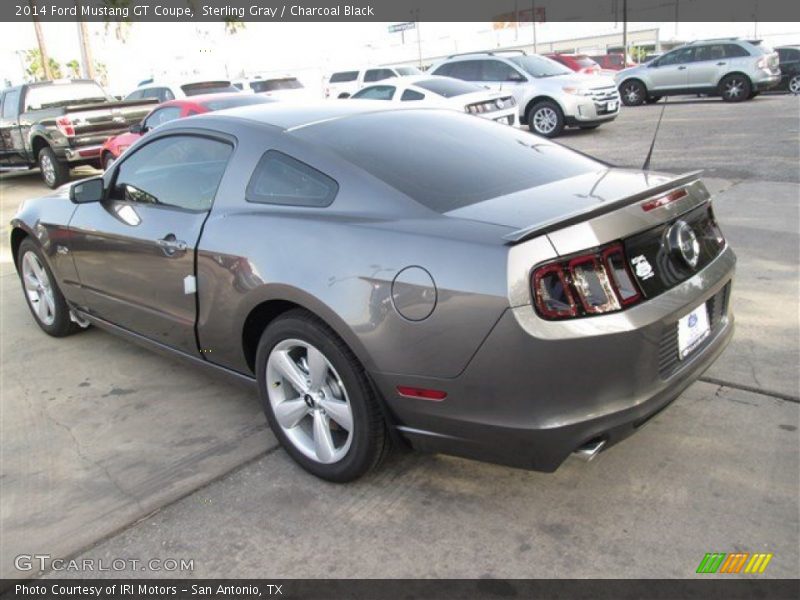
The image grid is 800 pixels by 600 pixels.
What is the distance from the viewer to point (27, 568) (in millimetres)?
2637

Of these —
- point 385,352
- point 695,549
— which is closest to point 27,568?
point 385,352

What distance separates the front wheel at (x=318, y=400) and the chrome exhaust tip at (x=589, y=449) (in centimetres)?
77

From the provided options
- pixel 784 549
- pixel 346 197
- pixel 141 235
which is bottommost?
pixel 784 549

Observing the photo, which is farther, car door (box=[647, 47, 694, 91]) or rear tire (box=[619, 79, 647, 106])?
rear tire (box=[619, 79, 647, 106])

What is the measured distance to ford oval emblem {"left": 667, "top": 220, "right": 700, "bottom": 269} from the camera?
2650 millimetres

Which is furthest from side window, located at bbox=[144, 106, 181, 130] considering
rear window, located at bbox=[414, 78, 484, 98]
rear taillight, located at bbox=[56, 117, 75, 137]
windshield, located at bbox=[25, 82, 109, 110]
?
rear window, located at bbox=[414, 78, 484, 98]

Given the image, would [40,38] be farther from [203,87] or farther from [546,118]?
[546,118]

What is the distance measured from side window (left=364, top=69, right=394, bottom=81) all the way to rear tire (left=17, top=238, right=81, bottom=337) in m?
15.4

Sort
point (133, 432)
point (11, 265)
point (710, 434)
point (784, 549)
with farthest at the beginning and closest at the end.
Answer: point (11, 265) → point (133, 432) → point (710, 434) → point (784, 549)

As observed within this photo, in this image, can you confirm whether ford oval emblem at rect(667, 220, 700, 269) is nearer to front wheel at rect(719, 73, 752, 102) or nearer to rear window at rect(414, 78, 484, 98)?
rear window at rect(414, 78, 484, 98)

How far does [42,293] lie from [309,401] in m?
2.99

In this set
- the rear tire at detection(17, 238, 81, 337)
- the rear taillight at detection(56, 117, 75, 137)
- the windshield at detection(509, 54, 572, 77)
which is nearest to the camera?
the rear tire at detection(17, 238, 81, 337)

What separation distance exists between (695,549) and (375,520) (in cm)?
118

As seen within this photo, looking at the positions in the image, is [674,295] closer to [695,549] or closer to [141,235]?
[695,549]
